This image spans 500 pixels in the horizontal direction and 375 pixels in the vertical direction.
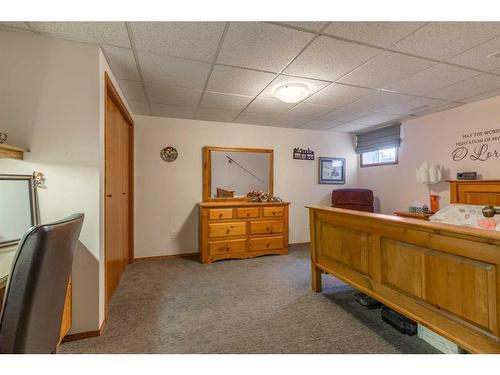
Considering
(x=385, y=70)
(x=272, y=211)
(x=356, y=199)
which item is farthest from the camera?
(x=356, y=199)

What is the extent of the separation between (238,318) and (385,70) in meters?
2.62

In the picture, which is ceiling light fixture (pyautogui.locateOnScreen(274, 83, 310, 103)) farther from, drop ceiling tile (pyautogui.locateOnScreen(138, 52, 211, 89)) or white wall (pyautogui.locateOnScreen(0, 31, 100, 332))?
white wall (pyautogui.locateOnScreen(0, 31, 100, 332))

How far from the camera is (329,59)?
202 centimetres

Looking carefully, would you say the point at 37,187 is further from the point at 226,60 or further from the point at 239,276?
the point at 239,276

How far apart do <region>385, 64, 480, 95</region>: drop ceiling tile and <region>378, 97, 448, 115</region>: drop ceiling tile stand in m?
0.30

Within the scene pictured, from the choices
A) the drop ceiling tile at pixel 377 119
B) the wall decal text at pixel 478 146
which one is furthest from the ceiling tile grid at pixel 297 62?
the wall decal text at pixel 478 146

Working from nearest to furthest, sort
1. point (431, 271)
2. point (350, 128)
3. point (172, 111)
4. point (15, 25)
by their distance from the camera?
point (431, 271) → point (15, 25) → point (172, 111) → point (350, 128)

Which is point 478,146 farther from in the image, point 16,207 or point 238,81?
point 16,207

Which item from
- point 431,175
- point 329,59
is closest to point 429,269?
point 329,59

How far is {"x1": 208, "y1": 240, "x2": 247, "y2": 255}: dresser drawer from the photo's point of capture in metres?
3.52

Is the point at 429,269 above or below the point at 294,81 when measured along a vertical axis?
below

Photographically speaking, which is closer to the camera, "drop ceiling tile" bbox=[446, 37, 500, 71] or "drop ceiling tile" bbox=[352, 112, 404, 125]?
"drop ceiling tile" bbox=[446, 37, 500, 71]

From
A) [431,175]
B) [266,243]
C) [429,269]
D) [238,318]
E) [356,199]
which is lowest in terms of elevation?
[238,318]

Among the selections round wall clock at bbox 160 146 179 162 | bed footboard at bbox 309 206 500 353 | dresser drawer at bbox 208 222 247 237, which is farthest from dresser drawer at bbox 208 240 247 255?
bed footboard at bbox 309 206 500 353
